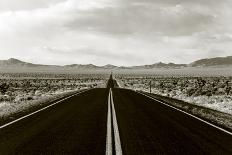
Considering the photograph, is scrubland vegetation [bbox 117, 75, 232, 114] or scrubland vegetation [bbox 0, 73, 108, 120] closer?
scrubland vegetation [bbox 0, 73, 108, 120]

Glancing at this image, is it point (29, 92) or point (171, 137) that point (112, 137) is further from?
point (29, 92)

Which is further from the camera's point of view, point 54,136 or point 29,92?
point 29,92

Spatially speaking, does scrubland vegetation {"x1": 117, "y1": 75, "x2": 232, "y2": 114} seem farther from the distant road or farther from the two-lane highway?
the two-lane highway

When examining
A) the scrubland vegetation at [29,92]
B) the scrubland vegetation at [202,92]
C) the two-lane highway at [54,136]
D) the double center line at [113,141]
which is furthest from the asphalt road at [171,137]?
the scrubland vegetation at [202,92]

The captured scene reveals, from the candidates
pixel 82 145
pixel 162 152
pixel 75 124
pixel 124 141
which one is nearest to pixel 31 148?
pixel 82 145

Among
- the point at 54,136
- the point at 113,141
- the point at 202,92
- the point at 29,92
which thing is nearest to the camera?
the point at 113,141

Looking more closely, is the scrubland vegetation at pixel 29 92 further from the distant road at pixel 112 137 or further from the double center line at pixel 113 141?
the double center line at pixel 113 141

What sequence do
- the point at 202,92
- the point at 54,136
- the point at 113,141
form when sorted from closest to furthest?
1. the point at 113,141
2. the point at 54,136
3. the point at 202,92

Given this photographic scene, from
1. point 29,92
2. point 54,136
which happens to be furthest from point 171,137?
point 29,92

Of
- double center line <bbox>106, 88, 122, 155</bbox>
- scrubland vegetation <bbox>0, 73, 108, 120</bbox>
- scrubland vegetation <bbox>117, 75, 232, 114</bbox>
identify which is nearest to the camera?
double center line <bbox>106, 88, 122, 155</bbox>

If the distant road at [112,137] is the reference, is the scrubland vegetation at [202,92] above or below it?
below

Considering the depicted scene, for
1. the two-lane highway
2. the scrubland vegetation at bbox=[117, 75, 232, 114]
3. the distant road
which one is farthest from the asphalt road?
the scrubland vegetation at bbox=[117, 75, 232, 114]

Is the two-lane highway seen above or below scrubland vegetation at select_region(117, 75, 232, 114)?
above

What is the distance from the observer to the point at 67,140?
9.39 meters
